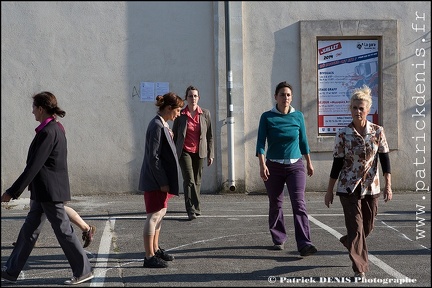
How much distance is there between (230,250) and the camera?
309 inches

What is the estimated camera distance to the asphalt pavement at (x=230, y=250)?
654 cm

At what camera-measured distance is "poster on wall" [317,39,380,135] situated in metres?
12.7

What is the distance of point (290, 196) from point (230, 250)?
3.18 feet

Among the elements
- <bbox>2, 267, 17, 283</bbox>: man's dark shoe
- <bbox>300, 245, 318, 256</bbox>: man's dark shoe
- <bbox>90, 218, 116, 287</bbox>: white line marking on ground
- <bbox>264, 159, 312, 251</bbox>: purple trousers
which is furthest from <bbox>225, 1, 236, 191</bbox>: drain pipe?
<bbox>2, 267, 17, 283</bbox>: man's dark shoe

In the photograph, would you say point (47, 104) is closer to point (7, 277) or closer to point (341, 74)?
point (7, 277)

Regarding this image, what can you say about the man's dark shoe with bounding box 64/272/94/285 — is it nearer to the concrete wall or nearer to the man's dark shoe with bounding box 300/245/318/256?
the man's dark shoe with bounding box 300/245/318/256

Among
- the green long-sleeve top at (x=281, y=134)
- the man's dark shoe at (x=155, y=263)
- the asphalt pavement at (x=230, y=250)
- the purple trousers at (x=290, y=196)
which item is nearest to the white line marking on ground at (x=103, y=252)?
the asphalt pavement at (x=230, y=250)

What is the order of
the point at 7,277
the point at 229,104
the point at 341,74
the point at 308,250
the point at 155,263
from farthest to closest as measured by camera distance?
the point at 341,74 < the point at 229,104 < the point at 308,250 < the point at 155,263 < the point at 7,277

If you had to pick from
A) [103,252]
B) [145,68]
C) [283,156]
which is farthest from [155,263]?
[145,68]

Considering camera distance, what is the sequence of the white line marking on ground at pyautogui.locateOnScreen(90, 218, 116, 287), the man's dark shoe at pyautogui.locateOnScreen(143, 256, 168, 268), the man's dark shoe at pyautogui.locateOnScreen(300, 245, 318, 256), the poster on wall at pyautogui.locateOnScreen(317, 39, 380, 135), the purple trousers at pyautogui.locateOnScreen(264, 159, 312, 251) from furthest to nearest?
1. the poster on wall at pyautogui.locateOnScreen(317, 39, 380, 135)
2. the purple trousers at pyautogui.locateOnScreen(264, 159, 312, 251)
3. the man's dark shoe at pyautogui.locateOnScreen(300, 245, 318, 256)
4. the man's dark shoe at pyautogui.locateOnScreen(143, 256, 168, 268)
5. the white line marking on ground at pyautogui.locateOnScreen(90, 218, 116, 287)

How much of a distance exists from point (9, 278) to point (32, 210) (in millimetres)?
657

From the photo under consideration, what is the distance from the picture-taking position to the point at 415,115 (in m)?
12.8

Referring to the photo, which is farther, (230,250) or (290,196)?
(230,250)

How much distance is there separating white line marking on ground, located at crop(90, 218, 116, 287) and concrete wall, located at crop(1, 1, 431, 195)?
2.98 meters
